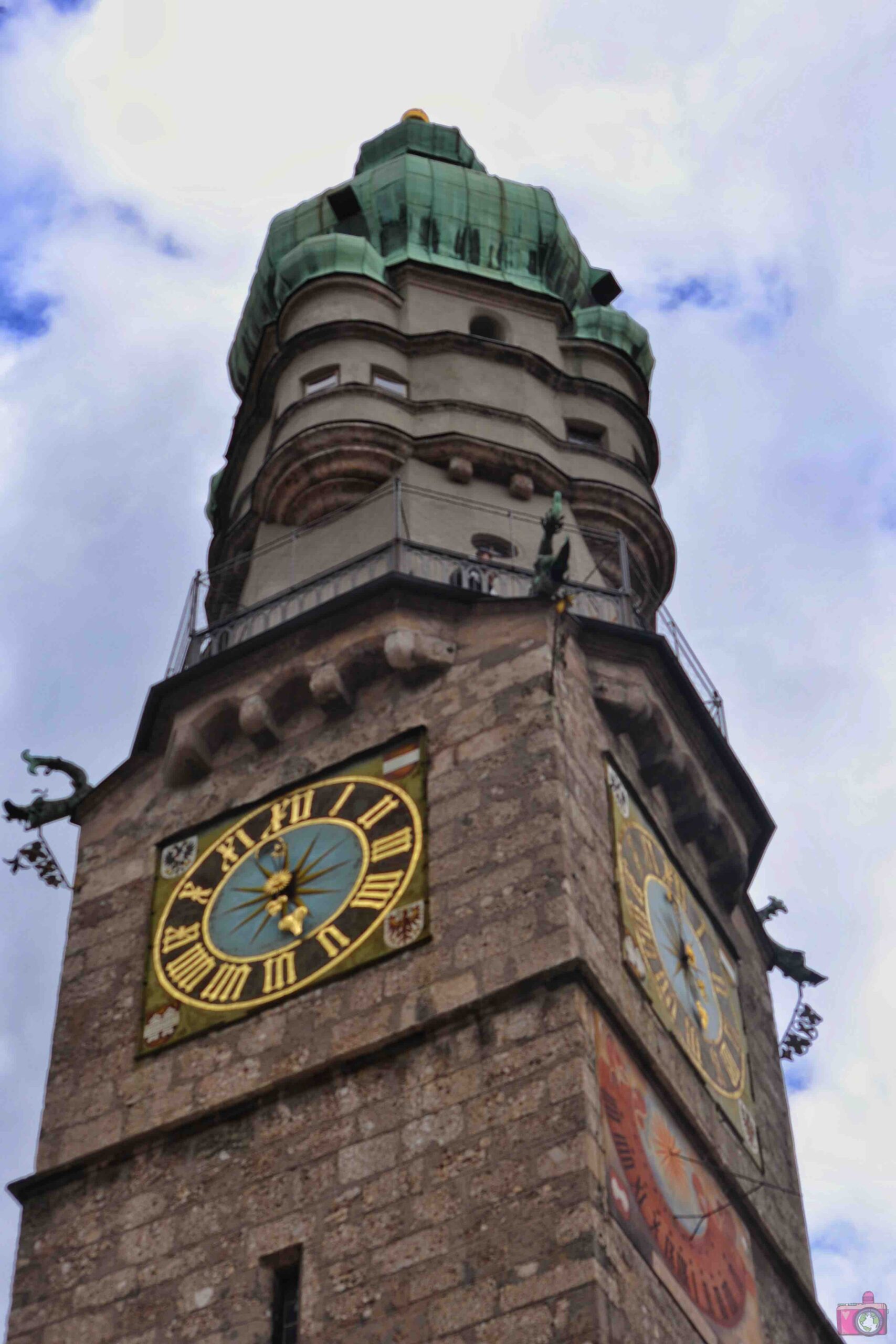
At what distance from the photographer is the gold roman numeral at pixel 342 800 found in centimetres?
2064

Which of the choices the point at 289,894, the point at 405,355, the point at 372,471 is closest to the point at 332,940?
the point at 289,894

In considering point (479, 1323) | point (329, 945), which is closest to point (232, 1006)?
point (329, 945)

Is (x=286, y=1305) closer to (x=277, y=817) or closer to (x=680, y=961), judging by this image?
(x=277, y=817)

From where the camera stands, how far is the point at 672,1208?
1817 centimetres

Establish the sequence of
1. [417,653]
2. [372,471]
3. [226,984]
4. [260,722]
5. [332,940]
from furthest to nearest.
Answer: [372,471] → [260,722] → [417,653] → [226,984] → [332,940]

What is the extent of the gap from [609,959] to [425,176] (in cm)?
1192

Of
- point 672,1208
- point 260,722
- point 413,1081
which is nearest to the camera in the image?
point 413,1081

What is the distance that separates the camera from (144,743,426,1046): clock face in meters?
19.6

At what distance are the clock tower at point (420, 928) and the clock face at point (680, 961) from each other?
2.0 inches

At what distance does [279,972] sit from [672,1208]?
3.46 m

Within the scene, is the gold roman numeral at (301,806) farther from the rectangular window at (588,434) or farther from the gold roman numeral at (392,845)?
the rectangular window at (588,434)

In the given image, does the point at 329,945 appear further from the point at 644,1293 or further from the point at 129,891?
the point at 644,1293

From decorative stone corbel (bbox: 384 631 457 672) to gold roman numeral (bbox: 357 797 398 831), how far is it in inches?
51.3

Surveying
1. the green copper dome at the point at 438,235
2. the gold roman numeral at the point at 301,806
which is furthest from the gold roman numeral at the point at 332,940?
the green copper dome at the point at 438,235
